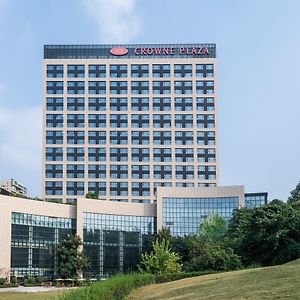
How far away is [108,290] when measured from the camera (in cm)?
2303

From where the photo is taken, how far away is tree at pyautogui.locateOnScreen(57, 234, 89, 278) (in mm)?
Result: 71500

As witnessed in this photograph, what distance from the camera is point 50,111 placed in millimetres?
111438

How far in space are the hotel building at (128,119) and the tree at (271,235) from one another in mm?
62524

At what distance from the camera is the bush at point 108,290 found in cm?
1781

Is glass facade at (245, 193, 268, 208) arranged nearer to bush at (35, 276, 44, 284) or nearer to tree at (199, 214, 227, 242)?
tree at (199, 214, 227, 242)

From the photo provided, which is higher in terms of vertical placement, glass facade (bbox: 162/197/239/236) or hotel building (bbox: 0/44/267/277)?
hotel building (bbox: 0/44/267/277)

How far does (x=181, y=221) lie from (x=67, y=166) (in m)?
30.0

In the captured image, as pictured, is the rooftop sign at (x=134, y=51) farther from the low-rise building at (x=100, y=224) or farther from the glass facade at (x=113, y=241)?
the glass facade at (x=113, y=241)

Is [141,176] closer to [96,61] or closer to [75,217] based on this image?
[96,61]

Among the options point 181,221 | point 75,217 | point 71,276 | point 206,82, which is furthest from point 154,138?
point 71,276

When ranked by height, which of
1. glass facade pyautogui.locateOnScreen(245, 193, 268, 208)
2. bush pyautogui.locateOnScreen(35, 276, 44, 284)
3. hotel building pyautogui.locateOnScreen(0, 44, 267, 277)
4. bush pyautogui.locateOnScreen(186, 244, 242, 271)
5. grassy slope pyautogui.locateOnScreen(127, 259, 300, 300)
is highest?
hotel building pyautogui.locateOnScreen(0, 44, 267, 277)

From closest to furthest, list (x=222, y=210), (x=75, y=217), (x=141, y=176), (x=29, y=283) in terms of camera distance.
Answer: (x=29, y=283), (x=75, y=217), (x=222, y=210), (x=141, y=176)

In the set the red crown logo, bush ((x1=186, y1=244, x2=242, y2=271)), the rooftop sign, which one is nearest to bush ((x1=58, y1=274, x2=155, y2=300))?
bush ((x1=186, y1=244, x2=242, y2=271))

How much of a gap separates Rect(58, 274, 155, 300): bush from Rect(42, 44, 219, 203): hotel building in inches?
2763
